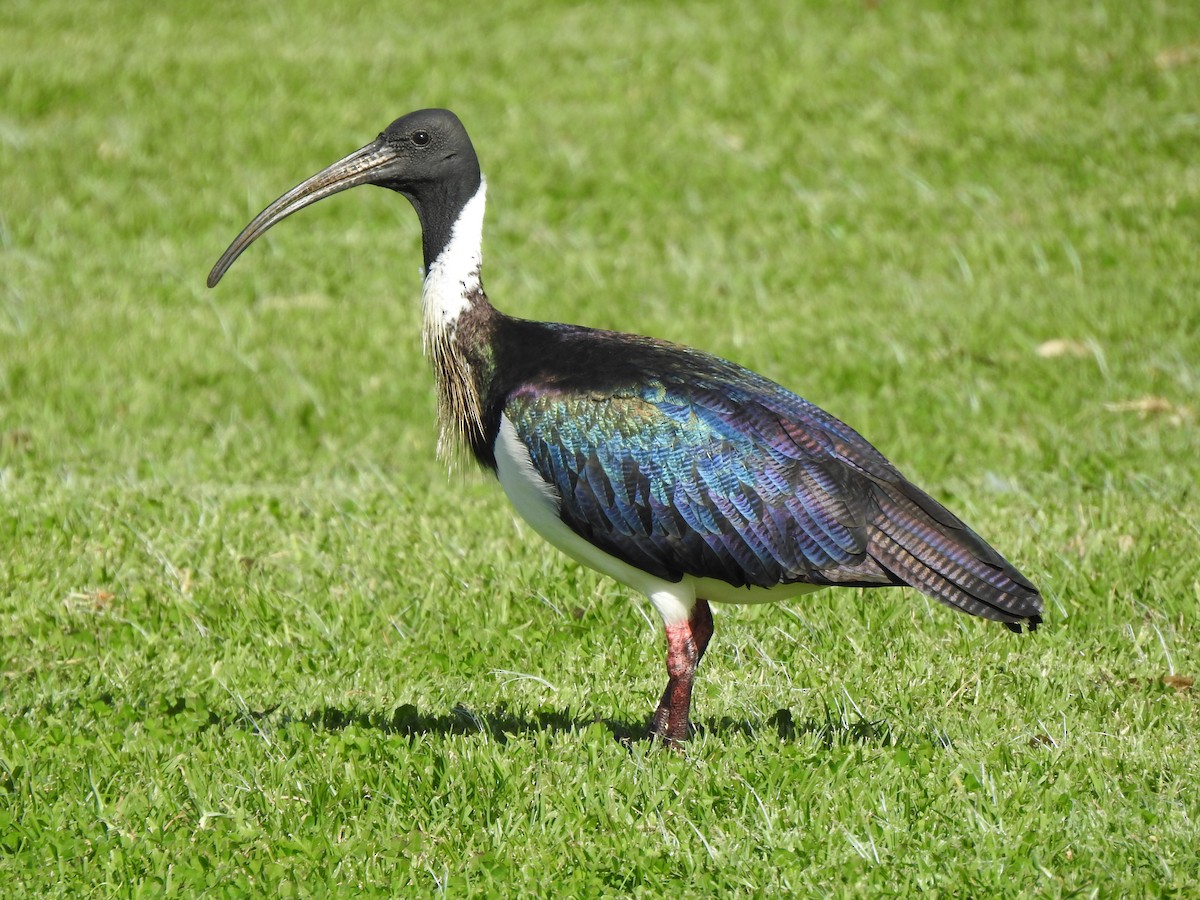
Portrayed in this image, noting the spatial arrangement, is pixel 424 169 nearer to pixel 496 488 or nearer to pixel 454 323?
pixel 454 323

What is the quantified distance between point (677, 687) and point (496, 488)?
349 centimetres

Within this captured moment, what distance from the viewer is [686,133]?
12.9 meters

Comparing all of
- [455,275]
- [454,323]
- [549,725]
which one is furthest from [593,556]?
[455,275]

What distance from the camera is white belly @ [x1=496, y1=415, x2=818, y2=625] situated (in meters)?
5.58

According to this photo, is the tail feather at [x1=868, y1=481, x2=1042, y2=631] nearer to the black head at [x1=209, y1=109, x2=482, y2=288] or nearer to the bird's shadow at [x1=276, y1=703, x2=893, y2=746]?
the bird's shadow at [x1=276, y1=703, x2=893, y2=746]

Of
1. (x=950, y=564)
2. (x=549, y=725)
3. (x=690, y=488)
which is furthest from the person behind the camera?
(x=549, y=725)

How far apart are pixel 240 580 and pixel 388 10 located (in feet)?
31.0

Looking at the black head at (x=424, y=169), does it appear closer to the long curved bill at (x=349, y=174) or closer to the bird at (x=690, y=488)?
the long curved bill at (x=349, y=174)

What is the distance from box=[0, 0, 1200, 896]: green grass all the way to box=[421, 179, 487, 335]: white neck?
1.43m

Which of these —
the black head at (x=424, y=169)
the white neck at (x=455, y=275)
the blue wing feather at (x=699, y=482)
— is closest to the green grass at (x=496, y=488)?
the blue wing feather at (x=699, y=482)

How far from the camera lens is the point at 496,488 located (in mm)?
8891

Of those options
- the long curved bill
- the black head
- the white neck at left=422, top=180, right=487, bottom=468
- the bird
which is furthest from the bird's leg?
the long curved bill

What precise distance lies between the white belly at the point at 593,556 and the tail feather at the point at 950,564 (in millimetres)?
335

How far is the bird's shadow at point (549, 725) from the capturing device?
5.55 metres
